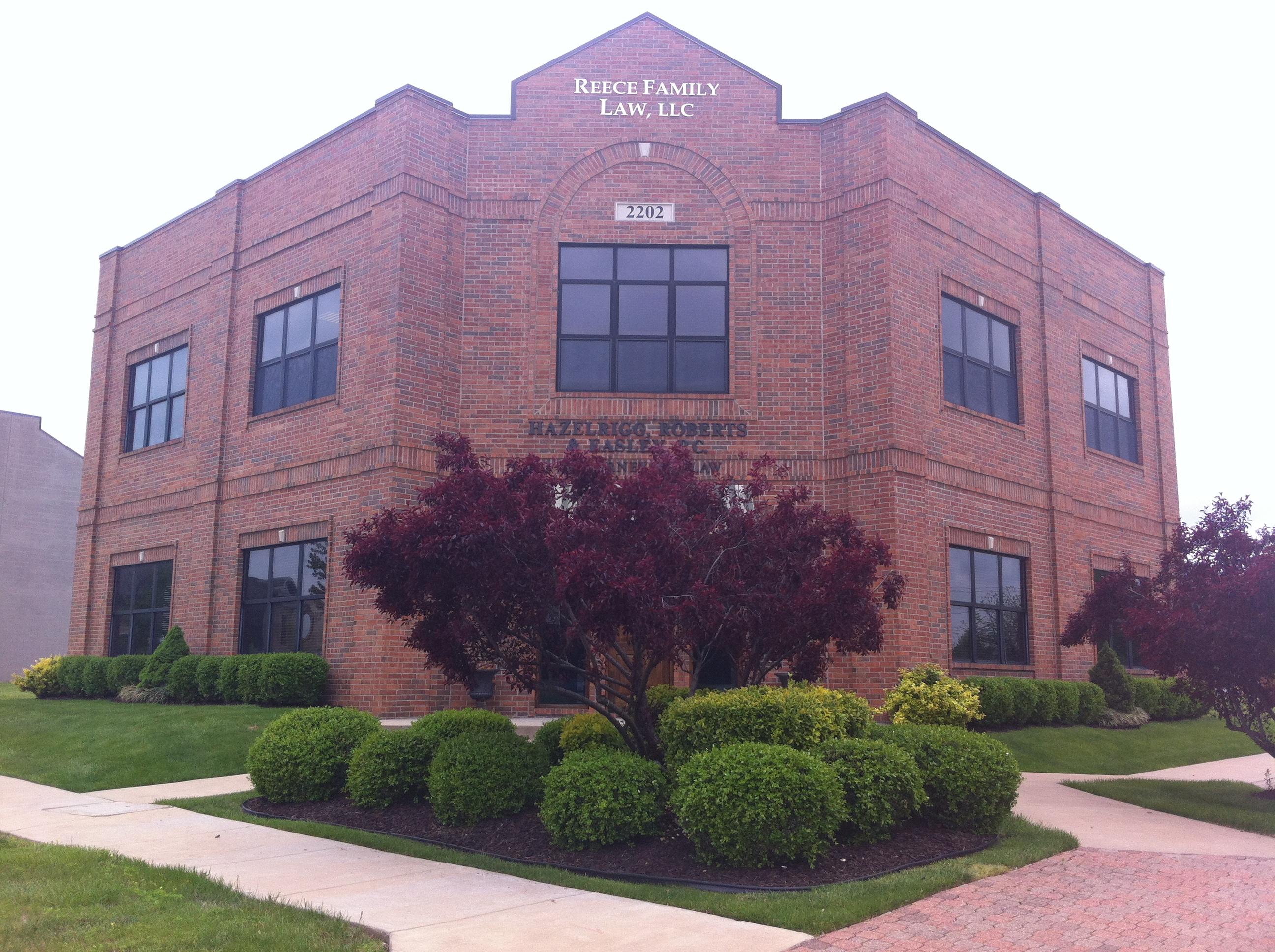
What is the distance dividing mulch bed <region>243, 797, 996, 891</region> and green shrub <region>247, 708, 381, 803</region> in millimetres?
490

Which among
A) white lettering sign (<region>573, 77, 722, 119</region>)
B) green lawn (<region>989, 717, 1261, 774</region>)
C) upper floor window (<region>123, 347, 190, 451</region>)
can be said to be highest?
white lettering sign (<region>573, 77, 722, 119</region>)

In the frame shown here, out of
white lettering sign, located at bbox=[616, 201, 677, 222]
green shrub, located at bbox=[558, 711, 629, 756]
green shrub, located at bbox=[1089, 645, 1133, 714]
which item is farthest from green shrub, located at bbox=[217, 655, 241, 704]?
green shrub, located at bbox=[1089, 645, 1133, 714]

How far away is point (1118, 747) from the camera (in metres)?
17.7

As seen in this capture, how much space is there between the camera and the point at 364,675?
1692 cm

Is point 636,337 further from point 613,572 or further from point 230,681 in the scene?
point 613,572

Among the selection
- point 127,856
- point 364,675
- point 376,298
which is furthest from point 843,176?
point 127,856

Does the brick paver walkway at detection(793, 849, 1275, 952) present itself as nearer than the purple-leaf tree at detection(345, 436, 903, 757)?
Yes

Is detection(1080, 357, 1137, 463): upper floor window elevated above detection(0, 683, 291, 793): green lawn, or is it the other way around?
detection(1080, 357, 1137, 463): upper floor window

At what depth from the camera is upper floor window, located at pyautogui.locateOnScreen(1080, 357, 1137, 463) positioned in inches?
905

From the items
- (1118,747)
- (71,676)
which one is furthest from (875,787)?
Answer: (71,676)

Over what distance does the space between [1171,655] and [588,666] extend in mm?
6915

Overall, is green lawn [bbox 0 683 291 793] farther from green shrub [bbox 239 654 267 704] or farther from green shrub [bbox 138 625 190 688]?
green shrub [bbox 138 625 190 688]

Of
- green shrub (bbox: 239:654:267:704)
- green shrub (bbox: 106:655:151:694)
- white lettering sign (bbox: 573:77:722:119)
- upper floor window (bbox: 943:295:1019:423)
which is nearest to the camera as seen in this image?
Result: green shrub (bbox: 239:654:267:704)

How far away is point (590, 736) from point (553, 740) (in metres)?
0.59
